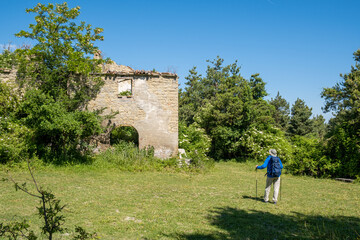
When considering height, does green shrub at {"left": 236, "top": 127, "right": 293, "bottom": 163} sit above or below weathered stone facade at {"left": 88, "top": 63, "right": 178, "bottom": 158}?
below

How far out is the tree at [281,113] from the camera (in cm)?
3681

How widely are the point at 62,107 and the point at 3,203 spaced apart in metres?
6.44

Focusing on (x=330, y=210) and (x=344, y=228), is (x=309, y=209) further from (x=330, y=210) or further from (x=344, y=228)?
(x=344, y=228)

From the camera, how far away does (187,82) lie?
1597 inches

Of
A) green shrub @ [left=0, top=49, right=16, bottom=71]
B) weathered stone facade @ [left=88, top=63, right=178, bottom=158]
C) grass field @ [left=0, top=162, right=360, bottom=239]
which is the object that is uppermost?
green shrub @ [left=0, top=49, right=16, bottom=71]

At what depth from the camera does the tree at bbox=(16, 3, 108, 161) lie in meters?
12.9

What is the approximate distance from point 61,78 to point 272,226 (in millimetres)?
12332

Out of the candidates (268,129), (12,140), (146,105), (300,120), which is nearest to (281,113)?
(300,120)

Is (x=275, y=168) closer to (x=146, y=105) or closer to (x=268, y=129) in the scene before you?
(x=146, y=105)

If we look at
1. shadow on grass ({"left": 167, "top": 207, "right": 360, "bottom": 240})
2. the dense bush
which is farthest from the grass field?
the dense bush

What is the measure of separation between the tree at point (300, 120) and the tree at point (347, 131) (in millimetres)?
21757

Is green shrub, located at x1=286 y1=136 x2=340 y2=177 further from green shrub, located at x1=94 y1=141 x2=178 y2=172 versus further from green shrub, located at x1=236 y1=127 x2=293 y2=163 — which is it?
green shrub, located at x1=94 y1=141 x2=178 y2=172

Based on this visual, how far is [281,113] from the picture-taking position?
38.3 meters

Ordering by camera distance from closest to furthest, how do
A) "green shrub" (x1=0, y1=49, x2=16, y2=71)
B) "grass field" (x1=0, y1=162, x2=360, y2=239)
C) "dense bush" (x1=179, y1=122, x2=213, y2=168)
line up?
"grass field" (x1=0, y1=162, x2=360, y2=239) < "dense bush" (x1=179, y1=122, x2=213, y2=168) < "green shrub" (x1=0, y1=49, x2=16, y2=71)
